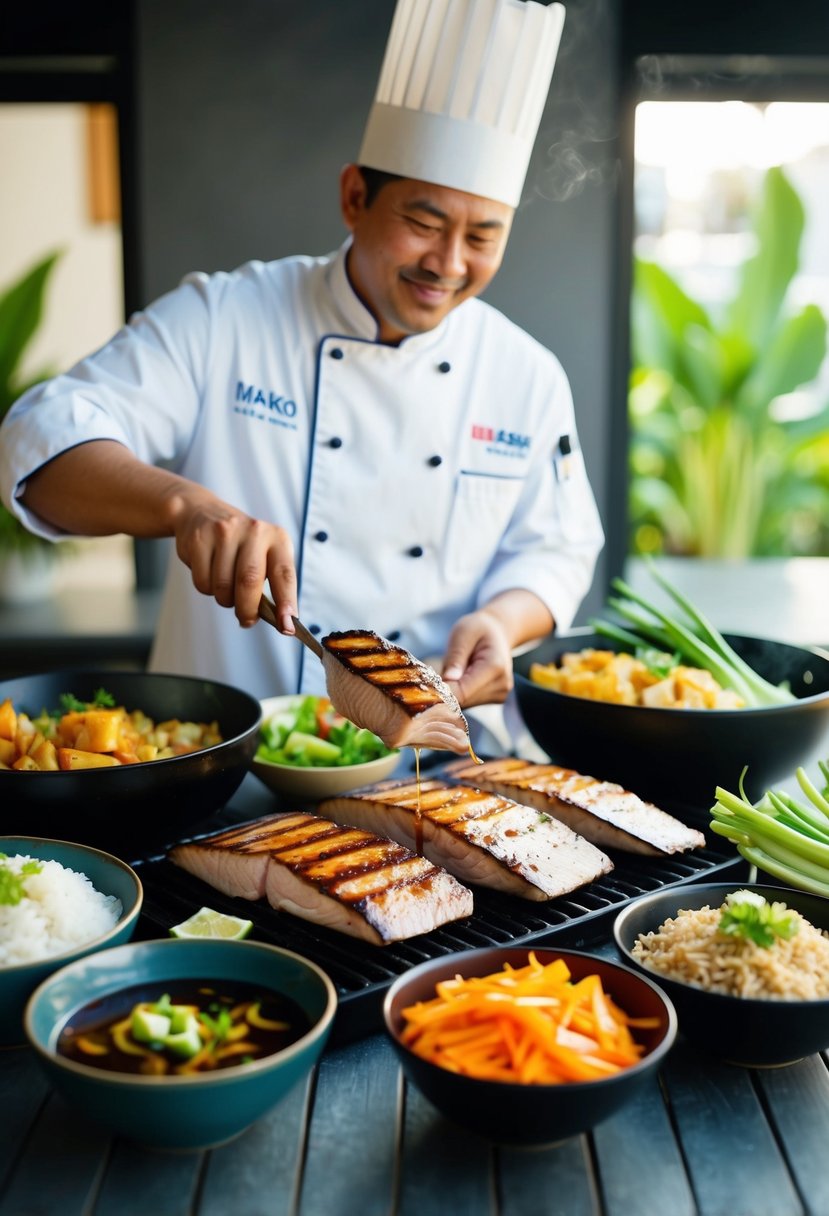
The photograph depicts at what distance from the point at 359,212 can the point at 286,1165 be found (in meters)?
2.32

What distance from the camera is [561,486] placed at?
3.41 metres

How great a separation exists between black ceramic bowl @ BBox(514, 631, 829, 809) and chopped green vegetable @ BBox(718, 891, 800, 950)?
69 cm

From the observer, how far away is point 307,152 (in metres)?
4.67

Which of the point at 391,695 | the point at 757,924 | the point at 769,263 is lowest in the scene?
the point at 757,924

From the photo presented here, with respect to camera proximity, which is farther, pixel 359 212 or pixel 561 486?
pixel 561 486

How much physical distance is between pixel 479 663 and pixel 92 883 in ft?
3.65

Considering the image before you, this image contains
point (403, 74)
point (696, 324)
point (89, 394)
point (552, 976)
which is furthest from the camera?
point (696, 324)

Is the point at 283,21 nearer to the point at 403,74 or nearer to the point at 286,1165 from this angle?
the point at 403,74

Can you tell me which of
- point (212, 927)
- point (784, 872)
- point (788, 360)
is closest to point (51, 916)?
point (212, 927)

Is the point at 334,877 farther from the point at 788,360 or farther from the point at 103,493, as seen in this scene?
the point at 788,360

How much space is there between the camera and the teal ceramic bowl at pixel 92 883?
1486 mm

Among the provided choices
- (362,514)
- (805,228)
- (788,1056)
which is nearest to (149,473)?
(362,514)

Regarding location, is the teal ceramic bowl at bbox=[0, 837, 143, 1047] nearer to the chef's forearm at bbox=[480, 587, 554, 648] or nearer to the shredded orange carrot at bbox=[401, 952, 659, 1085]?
the shredded orange carrot at bbox=[401, 952, 659, 1085]

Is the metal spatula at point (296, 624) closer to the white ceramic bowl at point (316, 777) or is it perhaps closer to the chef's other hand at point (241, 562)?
the chef's other hand at point (241, 562)
